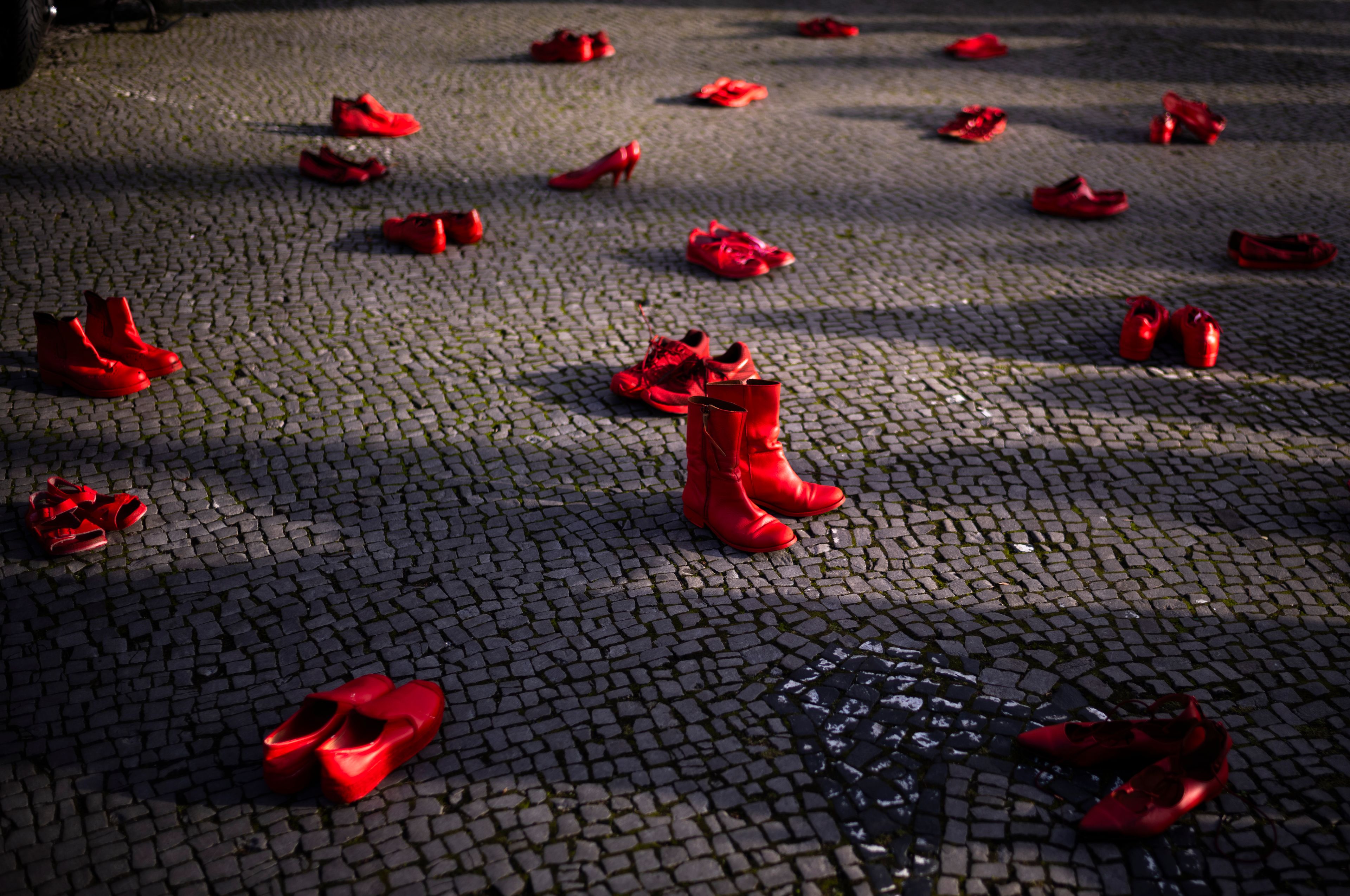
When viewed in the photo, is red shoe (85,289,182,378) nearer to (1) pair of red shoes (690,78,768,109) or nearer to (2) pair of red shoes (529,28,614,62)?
(1) pair of red shoes (690,78,768,109)

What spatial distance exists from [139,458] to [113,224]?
9.88 feet

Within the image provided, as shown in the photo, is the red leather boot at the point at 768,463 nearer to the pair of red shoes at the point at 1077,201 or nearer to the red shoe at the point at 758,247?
the red shoe at the point at 758,247

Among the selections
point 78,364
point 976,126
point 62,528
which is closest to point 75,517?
point 62,528

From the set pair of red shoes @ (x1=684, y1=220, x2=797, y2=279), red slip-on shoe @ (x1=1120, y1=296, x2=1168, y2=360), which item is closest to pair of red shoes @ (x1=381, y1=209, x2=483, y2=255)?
pair of red shoes @ (x1=684, y1=220, x2=797, y2=279)

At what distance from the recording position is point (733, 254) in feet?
20.8

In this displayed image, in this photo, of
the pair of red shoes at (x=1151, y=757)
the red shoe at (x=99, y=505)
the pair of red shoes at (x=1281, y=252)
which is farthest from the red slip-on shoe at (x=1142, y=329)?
the red shoe at (x=99, y=505)

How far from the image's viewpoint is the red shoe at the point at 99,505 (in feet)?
13.0

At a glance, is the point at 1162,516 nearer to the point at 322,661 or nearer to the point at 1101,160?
the point at 322,661

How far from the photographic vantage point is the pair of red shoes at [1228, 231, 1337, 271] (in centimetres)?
654

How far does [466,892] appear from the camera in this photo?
8.82ft

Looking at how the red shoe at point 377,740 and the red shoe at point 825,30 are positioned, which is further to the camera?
the red shoe at point 825,30

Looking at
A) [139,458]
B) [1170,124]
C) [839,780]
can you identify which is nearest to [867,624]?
[839,780]

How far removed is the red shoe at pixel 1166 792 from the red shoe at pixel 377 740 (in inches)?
81.8

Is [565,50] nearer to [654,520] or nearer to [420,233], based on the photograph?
[420,233]
